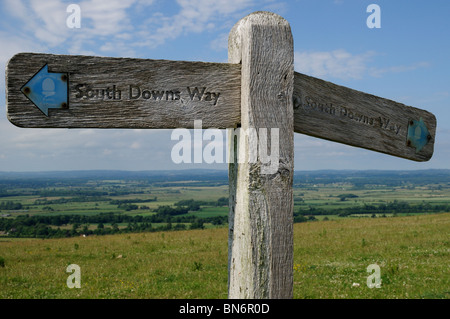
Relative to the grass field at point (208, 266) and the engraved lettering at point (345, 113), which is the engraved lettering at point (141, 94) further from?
the grass field at point (208, 266)

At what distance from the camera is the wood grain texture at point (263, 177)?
110 inches

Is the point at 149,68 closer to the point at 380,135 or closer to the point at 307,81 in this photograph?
the point at 307,81

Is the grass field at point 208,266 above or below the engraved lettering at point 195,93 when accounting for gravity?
below

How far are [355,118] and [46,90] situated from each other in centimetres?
257

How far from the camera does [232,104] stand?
9.62 feet

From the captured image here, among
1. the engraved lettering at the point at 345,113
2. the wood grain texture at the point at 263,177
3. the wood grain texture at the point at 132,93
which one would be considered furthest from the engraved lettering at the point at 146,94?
the engraved lettering at the point at 345,113

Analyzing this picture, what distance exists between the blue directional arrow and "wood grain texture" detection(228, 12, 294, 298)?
122cm

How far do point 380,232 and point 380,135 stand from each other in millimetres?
16959

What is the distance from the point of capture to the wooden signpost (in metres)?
2.60

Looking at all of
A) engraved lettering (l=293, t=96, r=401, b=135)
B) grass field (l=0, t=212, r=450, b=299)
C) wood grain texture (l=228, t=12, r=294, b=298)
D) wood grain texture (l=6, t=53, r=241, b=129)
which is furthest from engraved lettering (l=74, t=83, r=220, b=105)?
grass field (l=0, t=212, r=450, b=299)

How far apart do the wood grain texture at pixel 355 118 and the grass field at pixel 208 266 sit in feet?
20.2

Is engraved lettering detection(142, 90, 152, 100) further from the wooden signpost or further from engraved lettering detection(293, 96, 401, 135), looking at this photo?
engraved lettering detection(293, 96, 401, 135)

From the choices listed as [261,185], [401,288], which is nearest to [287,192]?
[261,185]

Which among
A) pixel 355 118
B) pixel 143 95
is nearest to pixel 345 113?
pixel 355 118
